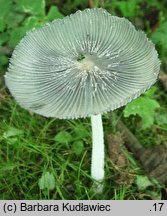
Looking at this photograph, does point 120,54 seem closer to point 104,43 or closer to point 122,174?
point 104,43

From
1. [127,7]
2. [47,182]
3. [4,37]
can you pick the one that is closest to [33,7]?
[4,37]

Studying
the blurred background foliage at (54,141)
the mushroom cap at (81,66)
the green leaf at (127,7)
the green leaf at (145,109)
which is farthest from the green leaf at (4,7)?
the green leaf at (145,109)

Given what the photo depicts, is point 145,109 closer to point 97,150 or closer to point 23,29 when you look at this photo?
point 97,150

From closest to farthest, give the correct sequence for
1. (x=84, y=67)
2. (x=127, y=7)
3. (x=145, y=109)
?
(x=84, y=67) → (x=145, y=109) → (x=127, y=7)

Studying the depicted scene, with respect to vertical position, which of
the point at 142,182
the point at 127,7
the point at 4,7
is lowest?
the point at 142,182

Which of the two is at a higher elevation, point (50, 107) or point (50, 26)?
point (50, 26)

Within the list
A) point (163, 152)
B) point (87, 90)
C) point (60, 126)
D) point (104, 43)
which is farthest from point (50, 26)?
point (163, 152)

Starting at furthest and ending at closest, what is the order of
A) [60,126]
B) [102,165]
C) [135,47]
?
[60,126]
[102,165]
[135,47]
